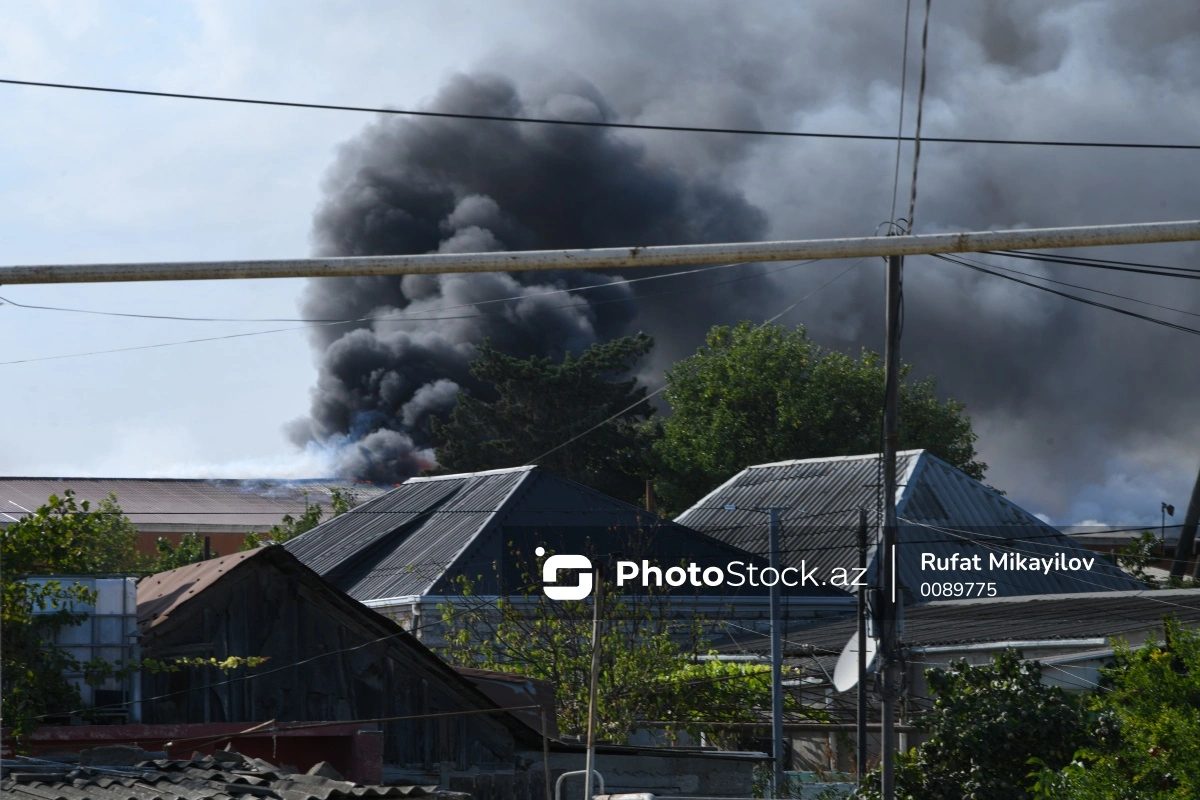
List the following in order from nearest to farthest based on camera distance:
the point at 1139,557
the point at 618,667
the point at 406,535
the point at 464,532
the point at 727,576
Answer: the point at 618,667
the point at 727,576
the point at 464,532
the point at 406,535
the point at 1139,557

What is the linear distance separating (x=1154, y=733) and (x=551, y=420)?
5733 cm

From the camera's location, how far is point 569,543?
31.4 metres

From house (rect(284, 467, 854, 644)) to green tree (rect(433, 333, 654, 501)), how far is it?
30.1 metres

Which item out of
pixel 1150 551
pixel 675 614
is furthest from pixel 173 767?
pixel 1150 551

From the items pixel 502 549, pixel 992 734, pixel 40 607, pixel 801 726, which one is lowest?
pixel 801 726

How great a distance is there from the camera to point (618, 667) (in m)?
23.3

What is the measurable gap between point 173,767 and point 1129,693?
7104mm

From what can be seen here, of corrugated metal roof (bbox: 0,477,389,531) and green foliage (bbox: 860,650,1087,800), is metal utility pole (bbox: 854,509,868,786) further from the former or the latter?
corrugated metal roof (bbox: 0,477,389,531)

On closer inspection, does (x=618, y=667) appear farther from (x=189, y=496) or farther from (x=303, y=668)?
(x=189, y=496)

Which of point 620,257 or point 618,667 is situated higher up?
point 620,257

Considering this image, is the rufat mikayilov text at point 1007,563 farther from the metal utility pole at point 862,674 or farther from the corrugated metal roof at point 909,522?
the metal utility pole at point 862,674

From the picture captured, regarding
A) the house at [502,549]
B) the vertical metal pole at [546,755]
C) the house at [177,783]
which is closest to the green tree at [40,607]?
the house at [177,783]

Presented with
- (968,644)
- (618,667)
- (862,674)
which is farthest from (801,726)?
(862,674)

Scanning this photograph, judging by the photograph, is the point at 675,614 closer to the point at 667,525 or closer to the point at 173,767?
the point at 667,525
